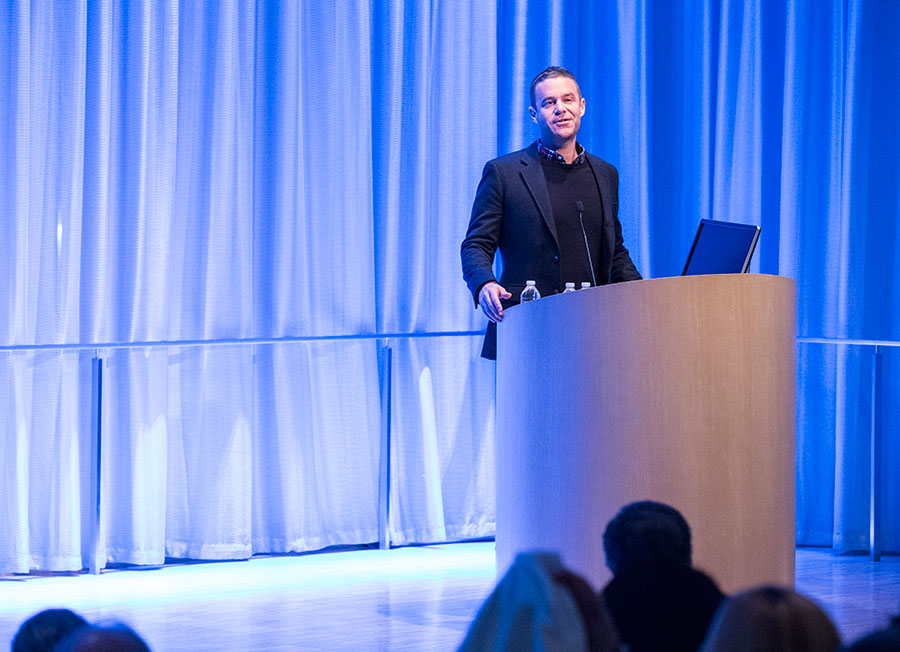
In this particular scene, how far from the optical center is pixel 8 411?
401 cm

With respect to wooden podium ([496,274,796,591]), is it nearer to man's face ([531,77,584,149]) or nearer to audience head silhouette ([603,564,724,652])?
man's face ([531,77,584,149])

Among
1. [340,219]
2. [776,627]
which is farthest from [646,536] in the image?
[340,219]

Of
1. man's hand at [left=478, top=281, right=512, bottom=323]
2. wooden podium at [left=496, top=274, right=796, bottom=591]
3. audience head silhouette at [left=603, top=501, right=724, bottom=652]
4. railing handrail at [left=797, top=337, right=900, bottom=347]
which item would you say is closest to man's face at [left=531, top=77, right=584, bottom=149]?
man's hand at [left=478, top=281, right=512, bottom=323]

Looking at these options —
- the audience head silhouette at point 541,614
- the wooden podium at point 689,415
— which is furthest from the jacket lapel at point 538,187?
the audience head silhouette at point 541,614

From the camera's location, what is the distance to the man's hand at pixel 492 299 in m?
2.80

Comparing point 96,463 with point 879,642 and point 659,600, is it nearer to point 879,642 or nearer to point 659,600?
point 659,600

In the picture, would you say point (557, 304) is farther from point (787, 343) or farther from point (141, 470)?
point (141, 470)

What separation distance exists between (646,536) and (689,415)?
962 mm

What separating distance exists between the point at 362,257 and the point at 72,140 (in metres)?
1.15

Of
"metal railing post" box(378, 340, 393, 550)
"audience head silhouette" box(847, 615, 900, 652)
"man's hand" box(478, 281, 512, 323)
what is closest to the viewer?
"audience head silhouette" box(847, 615, 900, 652)

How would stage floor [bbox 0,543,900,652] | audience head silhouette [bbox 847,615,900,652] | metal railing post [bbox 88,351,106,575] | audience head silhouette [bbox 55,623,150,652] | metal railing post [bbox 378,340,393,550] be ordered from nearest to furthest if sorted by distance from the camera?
audience head silhouette [bbox 847,615,900,652]
audience head silhouette [bbox 55,623,150,652]
stage floor [bbox 0,543,900,652]
metal railing post [bbox 88,351,106,575]
metal railing post [bbox 378,340,393,550]

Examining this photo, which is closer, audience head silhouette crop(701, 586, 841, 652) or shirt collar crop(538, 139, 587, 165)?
audience head silhouette crop(701, 586, 841, 652)

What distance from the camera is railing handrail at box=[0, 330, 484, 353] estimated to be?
4008 mm

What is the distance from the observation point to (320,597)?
3.64 metres
